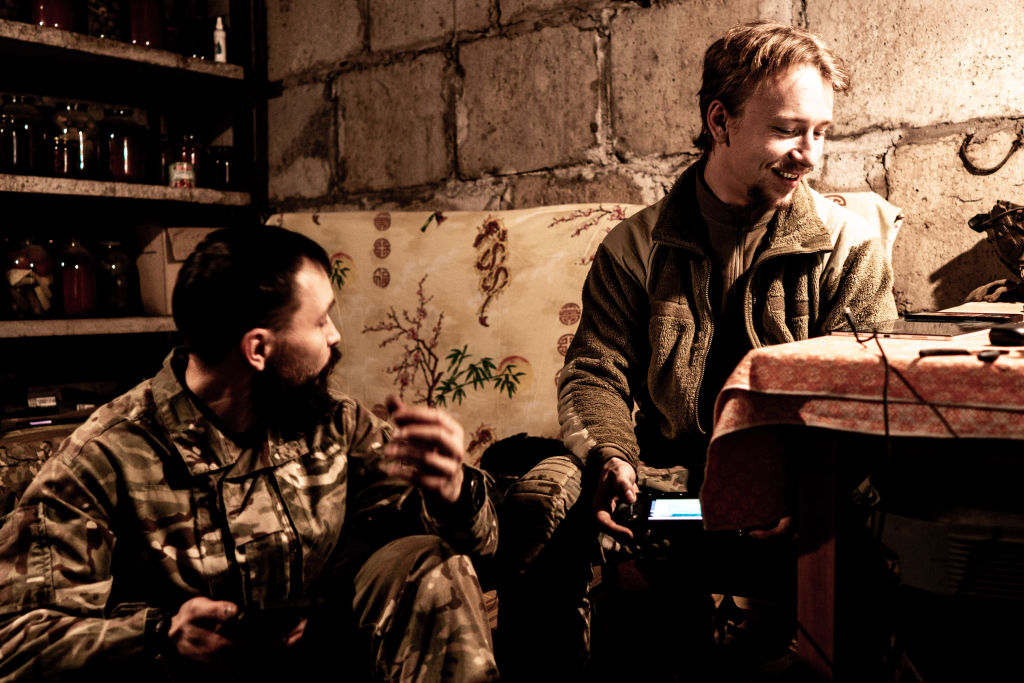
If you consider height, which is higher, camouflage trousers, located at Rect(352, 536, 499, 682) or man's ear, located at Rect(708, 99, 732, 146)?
man's ear, located at Rect(708, 99, 732, 146)

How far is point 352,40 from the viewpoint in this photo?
115 inches

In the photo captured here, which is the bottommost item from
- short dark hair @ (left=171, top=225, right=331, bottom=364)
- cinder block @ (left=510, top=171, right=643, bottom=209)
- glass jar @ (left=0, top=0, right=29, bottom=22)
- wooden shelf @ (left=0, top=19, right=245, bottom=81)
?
short dark hair @ (left=171, top=225, right=331, bottom=364)

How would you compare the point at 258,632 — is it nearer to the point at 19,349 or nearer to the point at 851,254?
the point at 851,254

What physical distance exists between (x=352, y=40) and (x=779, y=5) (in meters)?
1.46

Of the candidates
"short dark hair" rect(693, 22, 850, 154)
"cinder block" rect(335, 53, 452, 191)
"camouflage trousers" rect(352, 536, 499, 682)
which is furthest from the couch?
"camouflage trousers" rect(352, 536, 499, 682)

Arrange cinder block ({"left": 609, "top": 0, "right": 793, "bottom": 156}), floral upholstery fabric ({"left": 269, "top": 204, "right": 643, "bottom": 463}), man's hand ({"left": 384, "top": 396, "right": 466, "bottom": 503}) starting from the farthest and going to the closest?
1. cinder block ({"left": 609, "top": 0, "right": 793, "bottom": 156})
2. floral upholstery fabric ({"left": 269, "top": 204, "right": 643, "bottom": 463})
3. man's hand ({"left": 384, "top": 396, "right": 466, "bottom": 503})

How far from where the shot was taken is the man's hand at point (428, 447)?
1.11 metres

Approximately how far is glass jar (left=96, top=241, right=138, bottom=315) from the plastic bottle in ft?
2.50

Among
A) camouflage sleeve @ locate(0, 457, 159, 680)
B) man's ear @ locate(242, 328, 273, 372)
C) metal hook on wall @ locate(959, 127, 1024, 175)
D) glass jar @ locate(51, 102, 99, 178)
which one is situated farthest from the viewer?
glass jar @ locate(51, 102, 99, 178)

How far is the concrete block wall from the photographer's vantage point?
190cm

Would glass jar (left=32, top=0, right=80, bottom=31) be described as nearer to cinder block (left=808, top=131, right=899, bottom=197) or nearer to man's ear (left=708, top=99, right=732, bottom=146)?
man's ear (left=708, top=99, right=732, bottom=146)

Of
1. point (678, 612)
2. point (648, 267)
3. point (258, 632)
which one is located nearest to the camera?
point (258, 632)

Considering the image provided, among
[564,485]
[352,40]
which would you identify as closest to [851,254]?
[564,485]

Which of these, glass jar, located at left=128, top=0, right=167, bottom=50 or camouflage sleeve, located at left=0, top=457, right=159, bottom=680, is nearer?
camouflage sleeve, located at left=0, top=457, right=159, bottom=680
